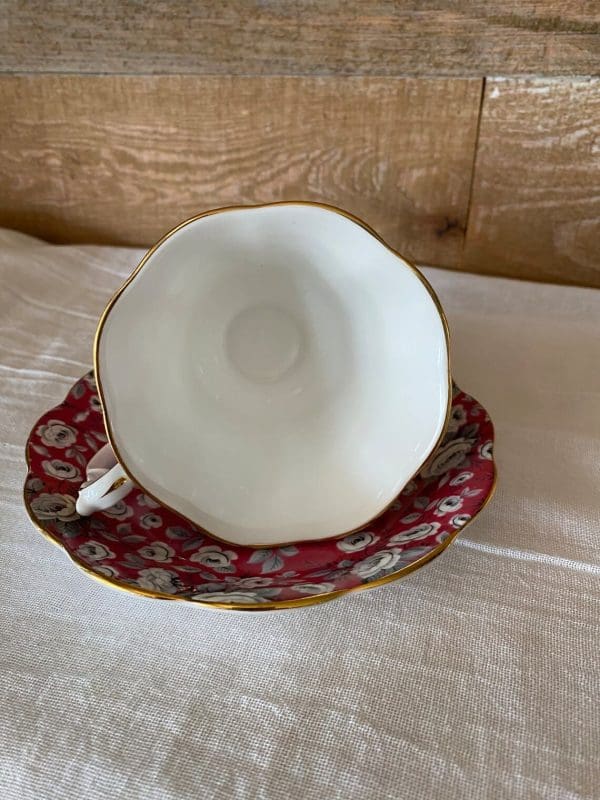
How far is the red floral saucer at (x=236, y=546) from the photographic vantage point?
1.51 feet

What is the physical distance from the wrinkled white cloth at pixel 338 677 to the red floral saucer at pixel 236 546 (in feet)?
0.08

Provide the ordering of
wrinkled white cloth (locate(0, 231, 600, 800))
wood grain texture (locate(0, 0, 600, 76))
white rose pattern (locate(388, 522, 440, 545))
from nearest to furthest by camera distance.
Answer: wrinkled white cloth (locate(0, 231, 600, 800)) < white rose pattern (locate(388, 522, 440, 545)) < wood grain texture (locate(0, 0, 600, 76))

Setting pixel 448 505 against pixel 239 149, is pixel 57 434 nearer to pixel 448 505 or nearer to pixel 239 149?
pixel 448 505

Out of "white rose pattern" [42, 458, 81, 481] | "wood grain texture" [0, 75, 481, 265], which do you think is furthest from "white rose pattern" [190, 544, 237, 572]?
"wood grain texture" [0, 75, 481, 265]

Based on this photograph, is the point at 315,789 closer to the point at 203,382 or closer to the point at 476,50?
the point at 203,382

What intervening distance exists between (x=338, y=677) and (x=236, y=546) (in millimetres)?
153

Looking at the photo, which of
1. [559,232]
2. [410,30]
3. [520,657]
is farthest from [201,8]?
[520,657]

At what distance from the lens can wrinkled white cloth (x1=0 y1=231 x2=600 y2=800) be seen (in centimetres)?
38

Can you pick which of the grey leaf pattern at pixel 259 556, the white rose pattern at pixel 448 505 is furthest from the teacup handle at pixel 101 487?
the white rose pattern at pixel 448 505

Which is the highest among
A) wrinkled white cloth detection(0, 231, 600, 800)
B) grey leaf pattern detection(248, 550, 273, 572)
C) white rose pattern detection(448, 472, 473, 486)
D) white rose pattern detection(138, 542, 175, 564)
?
white rose pattern detection(448, 472, 473, 486)

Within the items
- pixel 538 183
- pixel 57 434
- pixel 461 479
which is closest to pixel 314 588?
pixel 461 479

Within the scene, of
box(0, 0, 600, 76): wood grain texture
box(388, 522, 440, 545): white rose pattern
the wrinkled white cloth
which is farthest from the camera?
box(0, 0, 600, 76): wood grain texture

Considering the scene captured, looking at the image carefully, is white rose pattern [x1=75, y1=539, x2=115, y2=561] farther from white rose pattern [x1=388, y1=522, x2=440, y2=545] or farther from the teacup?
white rose pattern [x1=388, y1=522, x2=440, y2=545]

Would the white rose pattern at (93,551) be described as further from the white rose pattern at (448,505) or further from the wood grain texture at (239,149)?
the wood grain texture at (239,149)
